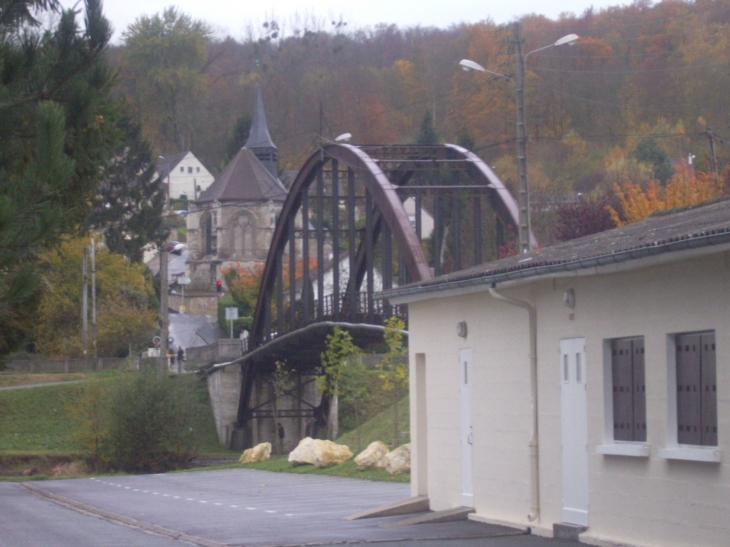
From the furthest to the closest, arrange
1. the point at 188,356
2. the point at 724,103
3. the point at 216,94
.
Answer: the point at 216,94 → the point at 724,103 → the point at 188,356

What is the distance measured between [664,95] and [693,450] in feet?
237

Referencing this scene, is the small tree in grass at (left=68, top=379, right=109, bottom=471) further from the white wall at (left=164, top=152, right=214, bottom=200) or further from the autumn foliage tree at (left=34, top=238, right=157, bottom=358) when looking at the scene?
the white wall at (left=164, top=152, right=214, bottom=200)

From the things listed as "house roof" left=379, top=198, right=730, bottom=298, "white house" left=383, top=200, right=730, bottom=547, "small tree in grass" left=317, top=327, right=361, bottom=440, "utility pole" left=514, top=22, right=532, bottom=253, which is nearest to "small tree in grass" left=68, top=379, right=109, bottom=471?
"small tree in grass" left=317, top=327, right=361, bottom=440

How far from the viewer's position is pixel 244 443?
54.6 m

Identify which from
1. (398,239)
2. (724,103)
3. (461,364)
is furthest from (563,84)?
(461,364)

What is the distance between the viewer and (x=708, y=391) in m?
10.2

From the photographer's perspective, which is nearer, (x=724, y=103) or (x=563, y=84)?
(x=724, y=103)

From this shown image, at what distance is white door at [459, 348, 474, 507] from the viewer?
1520 centimetres

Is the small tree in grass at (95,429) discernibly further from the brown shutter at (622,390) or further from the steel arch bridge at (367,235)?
the brown shutter at (622,390)

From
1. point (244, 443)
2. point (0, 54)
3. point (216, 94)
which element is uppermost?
point (216, 94)

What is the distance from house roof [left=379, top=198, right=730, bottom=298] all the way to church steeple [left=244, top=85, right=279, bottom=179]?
101 m

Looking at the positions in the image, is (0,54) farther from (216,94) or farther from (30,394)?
(216,94)

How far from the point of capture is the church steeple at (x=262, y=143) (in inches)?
4564

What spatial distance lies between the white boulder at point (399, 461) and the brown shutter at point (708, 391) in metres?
16.0
